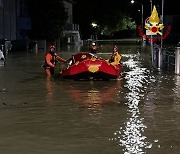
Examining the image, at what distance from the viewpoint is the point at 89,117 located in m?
12.3

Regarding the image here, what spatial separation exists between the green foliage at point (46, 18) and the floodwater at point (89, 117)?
42.0 m

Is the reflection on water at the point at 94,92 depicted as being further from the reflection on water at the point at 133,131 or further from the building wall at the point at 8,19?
the building wall at the point at 8,19

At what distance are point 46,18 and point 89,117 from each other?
50813 millimetres

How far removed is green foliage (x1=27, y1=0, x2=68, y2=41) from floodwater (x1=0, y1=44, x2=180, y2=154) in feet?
138

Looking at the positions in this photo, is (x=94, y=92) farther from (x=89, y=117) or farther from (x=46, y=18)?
(x=46, y=18)

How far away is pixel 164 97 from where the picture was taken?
16328mm

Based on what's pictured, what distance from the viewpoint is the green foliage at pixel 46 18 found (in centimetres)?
6222

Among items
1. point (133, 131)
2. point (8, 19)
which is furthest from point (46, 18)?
point (133, 131)

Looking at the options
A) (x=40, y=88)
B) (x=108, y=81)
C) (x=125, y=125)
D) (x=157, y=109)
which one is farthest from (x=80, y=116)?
(x=108, y=81)

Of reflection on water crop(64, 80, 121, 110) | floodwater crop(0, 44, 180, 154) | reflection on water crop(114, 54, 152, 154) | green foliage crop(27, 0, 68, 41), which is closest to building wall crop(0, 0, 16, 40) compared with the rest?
green foliage crop(27, 0, 68, 41)


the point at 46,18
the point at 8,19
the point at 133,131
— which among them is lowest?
the point at 133,131

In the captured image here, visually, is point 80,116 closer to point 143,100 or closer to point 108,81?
point 143,100

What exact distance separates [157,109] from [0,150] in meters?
5.89

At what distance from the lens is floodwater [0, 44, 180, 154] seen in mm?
9234
